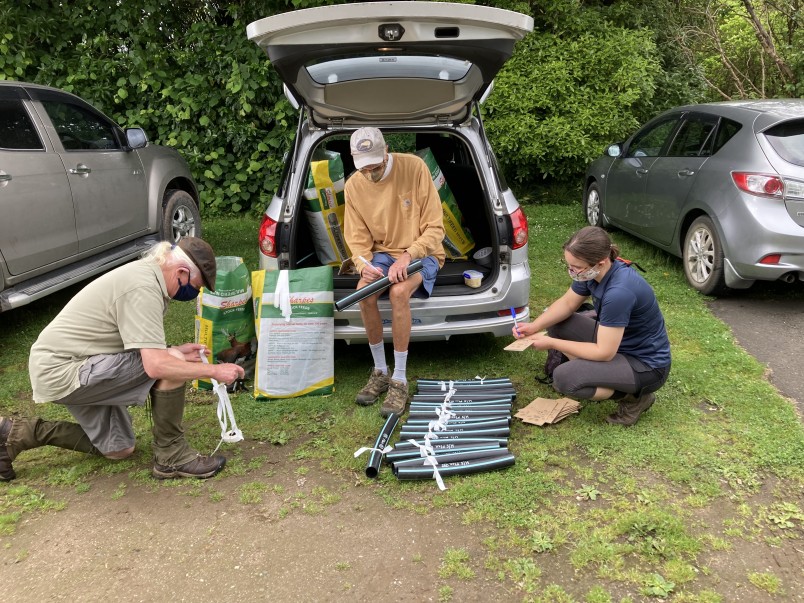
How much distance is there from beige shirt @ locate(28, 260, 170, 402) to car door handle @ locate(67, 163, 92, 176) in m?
2.60

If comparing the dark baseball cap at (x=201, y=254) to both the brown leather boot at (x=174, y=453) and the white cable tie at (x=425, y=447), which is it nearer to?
the brown leather boot at (x=174, y=453)

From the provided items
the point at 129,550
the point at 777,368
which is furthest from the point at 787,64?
the point at 129,550

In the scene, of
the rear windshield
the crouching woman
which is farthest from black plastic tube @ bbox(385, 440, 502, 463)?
the rear windshield

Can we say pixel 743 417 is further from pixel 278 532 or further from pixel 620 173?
pixel 620 173

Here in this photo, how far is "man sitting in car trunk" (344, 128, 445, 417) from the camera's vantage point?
12.1ft

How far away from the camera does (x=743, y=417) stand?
3.47 m

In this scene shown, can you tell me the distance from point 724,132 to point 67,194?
211 inches

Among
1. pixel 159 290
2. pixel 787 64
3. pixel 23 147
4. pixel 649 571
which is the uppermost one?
pixel 787 64

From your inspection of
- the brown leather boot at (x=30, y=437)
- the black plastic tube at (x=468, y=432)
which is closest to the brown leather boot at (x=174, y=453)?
A: the brown leather boot at (x=30, y=437)

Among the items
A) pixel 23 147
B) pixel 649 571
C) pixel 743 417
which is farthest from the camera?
pixel 23 147

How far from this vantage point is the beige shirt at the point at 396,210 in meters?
3.92

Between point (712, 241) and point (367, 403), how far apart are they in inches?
131

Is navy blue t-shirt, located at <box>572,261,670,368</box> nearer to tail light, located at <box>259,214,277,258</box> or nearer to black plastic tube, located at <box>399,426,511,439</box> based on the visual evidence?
black plastic tube, located at <box>399,426,511,439</box>

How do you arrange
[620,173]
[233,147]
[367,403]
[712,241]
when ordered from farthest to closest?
[233,147], [620,173], [712,241], [367,403]
